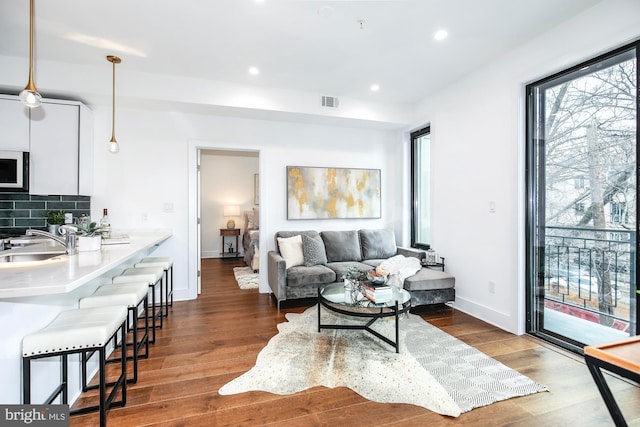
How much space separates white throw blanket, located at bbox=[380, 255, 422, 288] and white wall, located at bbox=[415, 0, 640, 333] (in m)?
0.52

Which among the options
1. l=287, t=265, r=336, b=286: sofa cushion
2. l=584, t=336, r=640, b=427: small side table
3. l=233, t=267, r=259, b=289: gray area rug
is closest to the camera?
l=584, t=336, r=640, b=427: small side table

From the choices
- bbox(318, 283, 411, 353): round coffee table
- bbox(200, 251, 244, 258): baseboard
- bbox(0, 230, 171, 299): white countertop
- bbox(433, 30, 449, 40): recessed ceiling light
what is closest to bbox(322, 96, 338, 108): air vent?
bbox(433, 30, 449, 40): recessed ceiling light

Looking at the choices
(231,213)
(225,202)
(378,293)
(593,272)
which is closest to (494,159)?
(593,272)

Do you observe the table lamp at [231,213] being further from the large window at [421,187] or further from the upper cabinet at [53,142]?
the large window at [421,187]

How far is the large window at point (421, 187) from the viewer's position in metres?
4.83

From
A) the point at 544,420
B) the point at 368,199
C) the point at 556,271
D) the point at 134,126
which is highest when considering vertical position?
the point at 134,126

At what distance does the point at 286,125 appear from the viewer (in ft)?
15.5

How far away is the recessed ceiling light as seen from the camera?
2887 millimetres

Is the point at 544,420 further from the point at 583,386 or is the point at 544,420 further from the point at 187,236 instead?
the point at 187,236

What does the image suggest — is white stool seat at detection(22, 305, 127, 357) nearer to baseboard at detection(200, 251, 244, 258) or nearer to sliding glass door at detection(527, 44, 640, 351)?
sliding glass door at detection(527, 44, 640, 351)

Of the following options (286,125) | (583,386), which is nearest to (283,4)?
(286,125)

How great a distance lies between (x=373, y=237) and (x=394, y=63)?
239cm

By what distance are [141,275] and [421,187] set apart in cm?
398

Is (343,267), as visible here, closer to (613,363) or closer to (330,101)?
(330,101)
